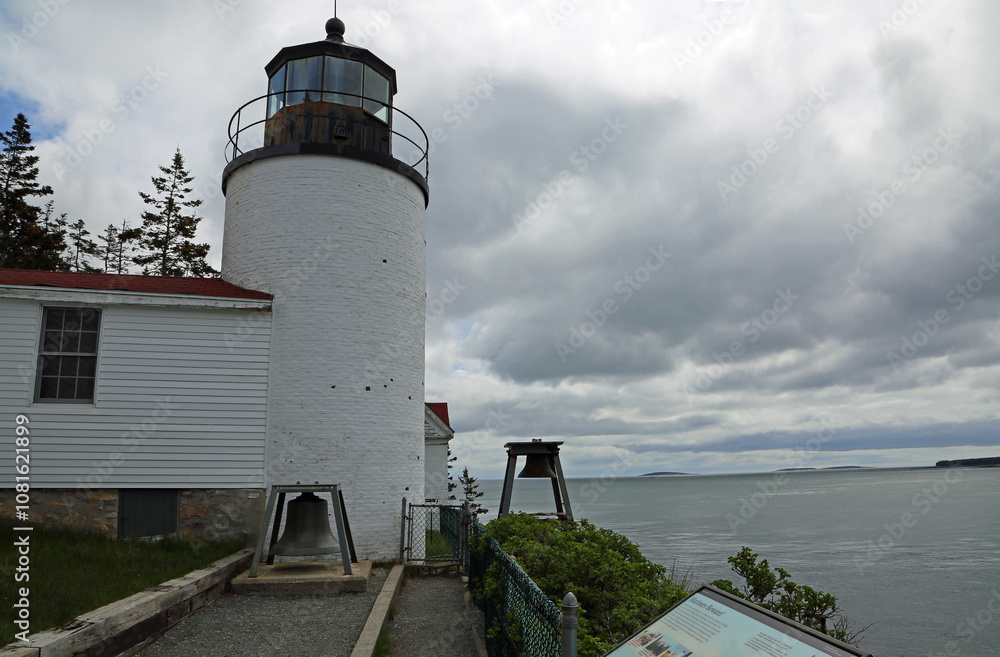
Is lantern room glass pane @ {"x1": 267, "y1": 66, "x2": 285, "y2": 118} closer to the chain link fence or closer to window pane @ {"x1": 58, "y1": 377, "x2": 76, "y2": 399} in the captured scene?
window pane @ {"x1": 58, "y1": 377, "x2": 76, "y2": 399}

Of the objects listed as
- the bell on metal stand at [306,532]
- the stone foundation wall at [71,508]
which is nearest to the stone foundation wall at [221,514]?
the stone foundation wall at [71,508]

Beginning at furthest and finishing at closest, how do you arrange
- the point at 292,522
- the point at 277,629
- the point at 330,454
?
the point at 330,454 → the point at 292,522 → the point at 277,629

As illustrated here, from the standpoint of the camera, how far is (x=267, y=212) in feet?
41.4

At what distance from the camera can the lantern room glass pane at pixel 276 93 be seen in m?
13.5

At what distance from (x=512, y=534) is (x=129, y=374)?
7608 millimetres

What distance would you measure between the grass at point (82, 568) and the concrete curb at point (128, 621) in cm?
18

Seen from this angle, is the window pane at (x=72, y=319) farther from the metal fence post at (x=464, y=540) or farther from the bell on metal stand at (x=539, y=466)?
the bell on metal stand at (x=539, y=466)

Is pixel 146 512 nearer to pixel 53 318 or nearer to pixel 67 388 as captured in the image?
pixel 67 388

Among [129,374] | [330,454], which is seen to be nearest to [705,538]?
[330,454]

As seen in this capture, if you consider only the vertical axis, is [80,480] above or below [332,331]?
below

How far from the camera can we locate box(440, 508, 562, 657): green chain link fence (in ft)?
13.8

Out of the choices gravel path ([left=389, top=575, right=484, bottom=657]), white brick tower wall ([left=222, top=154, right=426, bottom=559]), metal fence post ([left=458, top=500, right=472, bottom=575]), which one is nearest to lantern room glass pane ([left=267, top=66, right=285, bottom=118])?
white brick tower wall ([left=222, top=154, right=426, bottom=559])

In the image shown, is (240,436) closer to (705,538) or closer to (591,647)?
(591,647)

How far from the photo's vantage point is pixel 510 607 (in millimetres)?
5668
